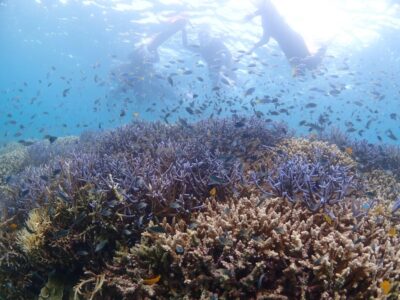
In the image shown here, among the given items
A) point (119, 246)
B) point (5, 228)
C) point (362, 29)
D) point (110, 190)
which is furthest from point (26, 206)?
point (362, 29)

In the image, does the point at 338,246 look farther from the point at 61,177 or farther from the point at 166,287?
the point at 61,177

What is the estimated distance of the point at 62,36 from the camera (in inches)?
1751

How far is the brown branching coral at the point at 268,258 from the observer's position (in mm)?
3295

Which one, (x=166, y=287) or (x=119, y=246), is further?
(x=119, y=246)

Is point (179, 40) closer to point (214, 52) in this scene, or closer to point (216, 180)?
point (214, 52)

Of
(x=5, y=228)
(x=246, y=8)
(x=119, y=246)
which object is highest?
(x=246, y=8)

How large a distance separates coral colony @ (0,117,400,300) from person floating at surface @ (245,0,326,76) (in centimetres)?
1609

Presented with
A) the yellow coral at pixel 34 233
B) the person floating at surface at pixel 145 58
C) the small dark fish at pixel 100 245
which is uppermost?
the small dark fish at pixel 100 245

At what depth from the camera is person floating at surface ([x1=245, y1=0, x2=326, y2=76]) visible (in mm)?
21281

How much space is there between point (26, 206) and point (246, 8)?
2604 centimetres

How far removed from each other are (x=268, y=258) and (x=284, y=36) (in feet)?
70.3

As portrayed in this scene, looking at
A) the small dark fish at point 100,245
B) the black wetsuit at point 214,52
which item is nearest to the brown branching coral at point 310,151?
the small dark fish at point 100,245

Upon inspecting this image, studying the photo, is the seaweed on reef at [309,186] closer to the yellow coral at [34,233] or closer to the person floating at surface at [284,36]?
the yellow coral at [34,233]

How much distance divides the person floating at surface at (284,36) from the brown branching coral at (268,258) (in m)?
18.9
